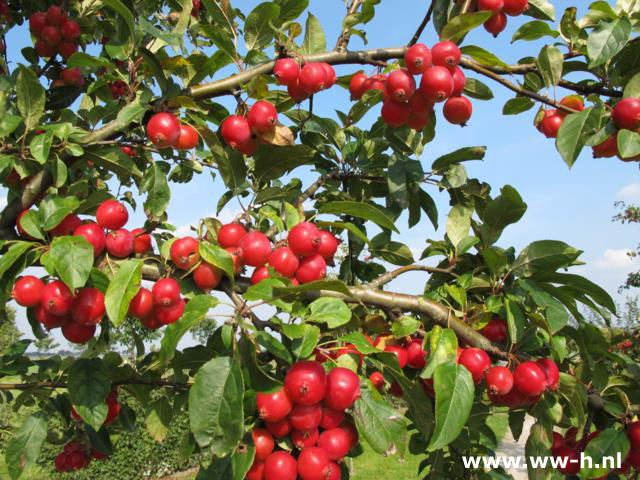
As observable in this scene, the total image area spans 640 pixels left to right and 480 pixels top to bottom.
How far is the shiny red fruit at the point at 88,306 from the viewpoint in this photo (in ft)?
4.63

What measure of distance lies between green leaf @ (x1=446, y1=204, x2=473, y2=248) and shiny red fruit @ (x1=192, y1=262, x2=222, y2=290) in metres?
1.02

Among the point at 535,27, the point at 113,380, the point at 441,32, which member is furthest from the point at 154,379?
the point at 535,27

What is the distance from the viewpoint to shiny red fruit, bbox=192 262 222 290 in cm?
141

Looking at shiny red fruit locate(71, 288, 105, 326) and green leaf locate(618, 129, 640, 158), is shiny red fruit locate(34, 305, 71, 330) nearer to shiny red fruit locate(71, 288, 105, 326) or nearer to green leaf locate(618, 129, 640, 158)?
shiny red fruit locate(71, 288, 105, 326)

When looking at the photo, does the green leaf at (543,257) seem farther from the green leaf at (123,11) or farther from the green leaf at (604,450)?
the green leaf at (123,11)

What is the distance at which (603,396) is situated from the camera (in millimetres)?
1928

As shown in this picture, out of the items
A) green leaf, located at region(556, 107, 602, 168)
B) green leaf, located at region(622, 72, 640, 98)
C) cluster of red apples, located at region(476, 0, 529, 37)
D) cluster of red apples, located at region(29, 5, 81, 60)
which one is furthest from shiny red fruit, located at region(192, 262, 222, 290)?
cluster of red apples, located at region(29, 5, 81, 60)

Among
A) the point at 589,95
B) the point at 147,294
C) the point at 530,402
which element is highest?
the point at 589,95

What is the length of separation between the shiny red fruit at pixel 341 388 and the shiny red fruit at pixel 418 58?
3.11 feet

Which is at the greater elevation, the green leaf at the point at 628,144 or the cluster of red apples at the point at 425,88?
the cluster of red apples at the point at 425,88

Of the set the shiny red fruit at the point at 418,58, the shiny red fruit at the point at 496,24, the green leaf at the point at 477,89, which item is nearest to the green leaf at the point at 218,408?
the shiny red fruit at the point at 418,58

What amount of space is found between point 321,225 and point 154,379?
3.32 ft

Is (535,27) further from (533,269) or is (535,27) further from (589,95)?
(533,269)

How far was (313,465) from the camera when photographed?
126cm
